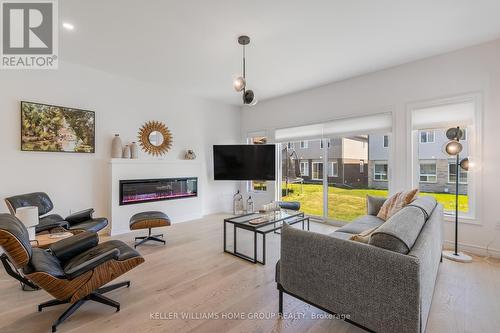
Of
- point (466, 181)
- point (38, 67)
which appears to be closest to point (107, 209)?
point (38, 67)

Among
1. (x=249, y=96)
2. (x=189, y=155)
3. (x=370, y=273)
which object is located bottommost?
(x=370, y=273)

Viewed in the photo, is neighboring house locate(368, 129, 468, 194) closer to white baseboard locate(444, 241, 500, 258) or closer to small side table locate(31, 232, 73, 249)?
white baseboard locate(444, 241, 500, 258)

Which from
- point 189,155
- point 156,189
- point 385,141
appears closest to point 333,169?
point 385,141

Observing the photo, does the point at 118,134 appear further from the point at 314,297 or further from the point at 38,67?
the point at 314,297

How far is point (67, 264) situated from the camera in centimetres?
211

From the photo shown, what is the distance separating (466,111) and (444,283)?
2477mm

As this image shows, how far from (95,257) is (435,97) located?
4.80m

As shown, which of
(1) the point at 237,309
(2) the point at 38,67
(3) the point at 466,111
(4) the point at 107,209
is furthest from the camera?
(4) the point at 107,209

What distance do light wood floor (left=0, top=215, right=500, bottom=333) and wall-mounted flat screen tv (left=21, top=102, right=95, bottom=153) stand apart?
1.89 meters

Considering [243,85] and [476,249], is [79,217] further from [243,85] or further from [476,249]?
[476,249]

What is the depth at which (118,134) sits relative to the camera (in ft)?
14.4

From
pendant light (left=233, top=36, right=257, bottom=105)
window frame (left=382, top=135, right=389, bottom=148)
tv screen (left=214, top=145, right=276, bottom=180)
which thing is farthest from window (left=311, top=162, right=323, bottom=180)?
pendant light (left=233, top=36, right=257, bottom=105)

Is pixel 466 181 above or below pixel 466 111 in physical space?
below

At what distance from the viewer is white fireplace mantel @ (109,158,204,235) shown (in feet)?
13.6
